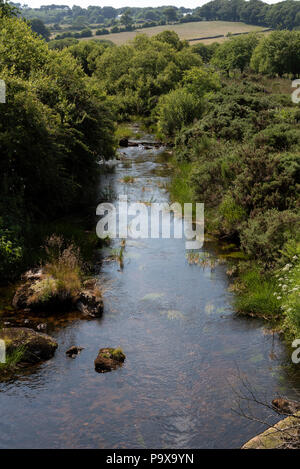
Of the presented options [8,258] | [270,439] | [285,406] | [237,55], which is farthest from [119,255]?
[237,55]

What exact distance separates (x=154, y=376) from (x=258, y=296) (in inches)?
146

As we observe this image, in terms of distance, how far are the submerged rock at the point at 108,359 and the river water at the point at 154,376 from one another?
0.50 ft

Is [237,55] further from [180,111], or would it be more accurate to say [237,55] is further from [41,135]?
[41,135]

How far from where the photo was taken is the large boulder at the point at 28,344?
31.6ft

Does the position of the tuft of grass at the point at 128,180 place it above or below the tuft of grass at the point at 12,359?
above

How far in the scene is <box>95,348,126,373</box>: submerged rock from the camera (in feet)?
31.3

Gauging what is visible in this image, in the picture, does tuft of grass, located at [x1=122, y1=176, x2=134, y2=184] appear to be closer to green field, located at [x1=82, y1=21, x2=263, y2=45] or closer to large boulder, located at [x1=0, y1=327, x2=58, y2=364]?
large boulder, located at [x1=0, y1=327, x2=58, y2=364]

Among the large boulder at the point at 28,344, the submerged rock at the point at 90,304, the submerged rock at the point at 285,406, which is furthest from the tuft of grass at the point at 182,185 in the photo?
the submerged rock at the point at 285,406

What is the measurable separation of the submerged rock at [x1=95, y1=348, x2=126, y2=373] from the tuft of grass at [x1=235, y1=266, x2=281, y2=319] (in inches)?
133

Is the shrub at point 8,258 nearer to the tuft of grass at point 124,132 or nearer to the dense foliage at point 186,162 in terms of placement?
the dense foliage at point 186,162

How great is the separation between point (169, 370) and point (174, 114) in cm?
2435

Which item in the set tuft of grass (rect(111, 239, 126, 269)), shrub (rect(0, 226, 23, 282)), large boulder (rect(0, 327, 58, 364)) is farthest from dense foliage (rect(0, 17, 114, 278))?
large boulder (rect(0, 327, 58, 364))

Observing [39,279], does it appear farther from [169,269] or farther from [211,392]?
[211,392]

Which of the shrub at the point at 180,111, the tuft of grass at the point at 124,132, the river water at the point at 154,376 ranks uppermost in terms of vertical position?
the shrub at the point at 180,111
